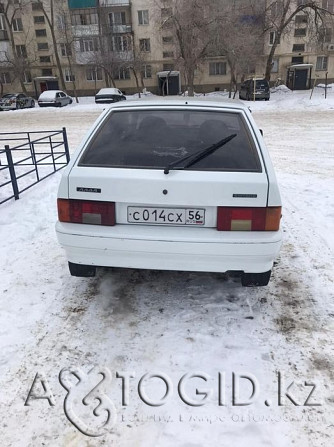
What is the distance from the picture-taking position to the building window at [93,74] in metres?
44.2

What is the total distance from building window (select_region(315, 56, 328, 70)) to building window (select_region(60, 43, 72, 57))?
28214 mm

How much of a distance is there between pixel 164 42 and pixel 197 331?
46.0 metres

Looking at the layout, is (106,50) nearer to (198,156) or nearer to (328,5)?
(328,5)

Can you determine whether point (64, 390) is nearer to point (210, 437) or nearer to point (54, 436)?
point (54, 436)

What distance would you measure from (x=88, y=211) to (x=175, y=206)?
0.70 meters

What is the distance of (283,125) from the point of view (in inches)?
666

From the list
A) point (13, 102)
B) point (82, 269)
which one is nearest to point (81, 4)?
point (13, 102)

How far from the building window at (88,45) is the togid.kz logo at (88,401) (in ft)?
145

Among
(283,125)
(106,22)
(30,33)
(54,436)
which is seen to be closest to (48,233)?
(54,436)

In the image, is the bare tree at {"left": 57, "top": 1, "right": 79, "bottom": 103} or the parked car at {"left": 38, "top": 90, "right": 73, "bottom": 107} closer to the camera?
the parked car at {"left": 38, "top": 90, "right": 73, "bottom": 107}

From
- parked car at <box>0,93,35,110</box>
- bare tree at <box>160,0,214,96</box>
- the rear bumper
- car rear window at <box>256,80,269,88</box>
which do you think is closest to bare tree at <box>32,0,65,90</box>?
parked car at <box>0,93,35,110</box>

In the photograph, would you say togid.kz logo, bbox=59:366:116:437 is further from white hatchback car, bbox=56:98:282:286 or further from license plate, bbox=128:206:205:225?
license plate, bbox=128:206:205:225

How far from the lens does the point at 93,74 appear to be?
146ft

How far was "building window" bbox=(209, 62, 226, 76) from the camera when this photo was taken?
43.9 metres
